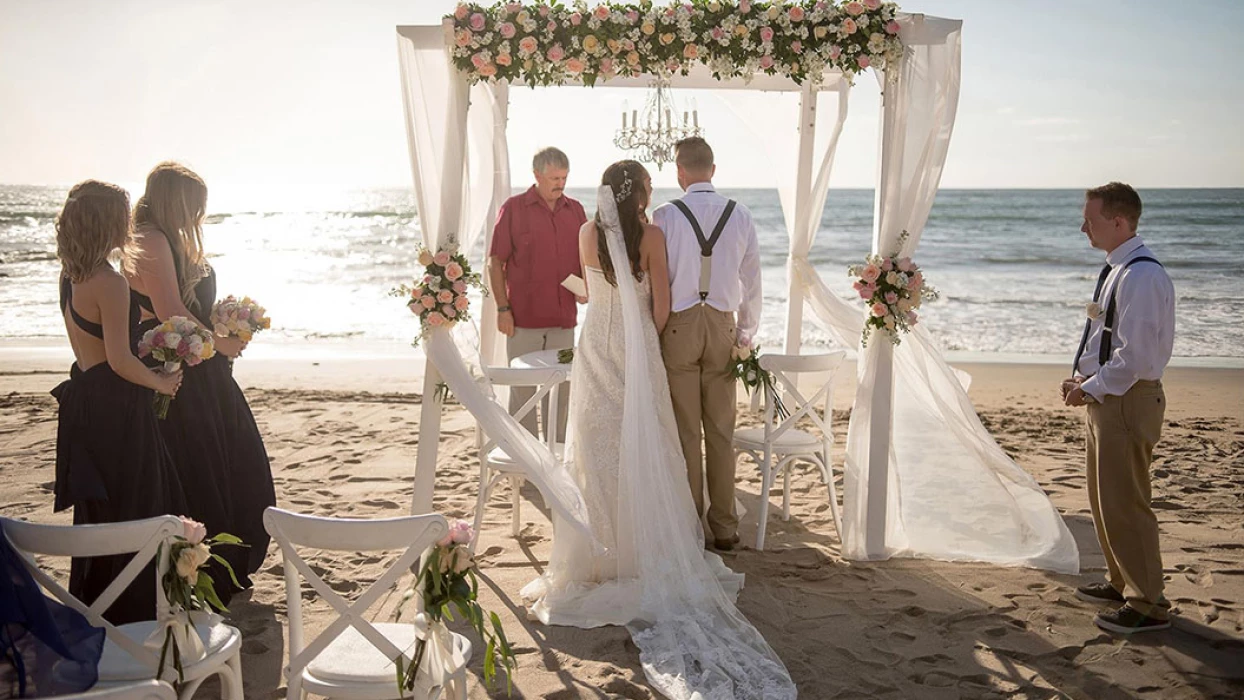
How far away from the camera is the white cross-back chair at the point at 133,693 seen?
6.33ft

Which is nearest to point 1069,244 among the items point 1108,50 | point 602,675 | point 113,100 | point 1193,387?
point 1108,50


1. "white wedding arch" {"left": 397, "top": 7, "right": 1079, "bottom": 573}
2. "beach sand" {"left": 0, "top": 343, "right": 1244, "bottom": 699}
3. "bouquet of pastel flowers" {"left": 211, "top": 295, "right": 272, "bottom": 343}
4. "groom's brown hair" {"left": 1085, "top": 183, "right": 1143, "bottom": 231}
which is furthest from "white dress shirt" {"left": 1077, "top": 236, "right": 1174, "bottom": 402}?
"bouquet of pastel flowers" {"left": 211, "top": 295, "right": 272, "bottom": 343}

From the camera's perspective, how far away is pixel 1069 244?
27.0 meters

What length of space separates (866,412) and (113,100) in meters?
44.5

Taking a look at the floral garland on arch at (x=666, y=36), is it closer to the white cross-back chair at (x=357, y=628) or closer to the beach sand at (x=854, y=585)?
the beach sand at (x=854, y=585)

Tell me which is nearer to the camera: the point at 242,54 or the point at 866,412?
the point at 866,412

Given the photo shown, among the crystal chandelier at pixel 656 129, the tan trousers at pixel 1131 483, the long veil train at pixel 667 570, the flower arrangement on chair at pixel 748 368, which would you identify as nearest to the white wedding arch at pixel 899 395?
the long veil train at pixel 667 570

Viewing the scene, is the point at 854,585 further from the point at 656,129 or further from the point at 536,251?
the point at 656,129

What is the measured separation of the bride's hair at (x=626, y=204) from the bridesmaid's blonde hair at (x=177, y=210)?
1.73 meters

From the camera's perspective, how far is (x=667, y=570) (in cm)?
449

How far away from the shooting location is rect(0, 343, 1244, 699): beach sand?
3887 millimetres

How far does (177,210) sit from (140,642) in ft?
6.30

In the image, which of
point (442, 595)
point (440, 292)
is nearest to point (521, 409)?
point (440, 292)

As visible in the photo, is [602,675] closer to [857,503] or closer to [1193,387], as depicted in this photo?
[857,503]
